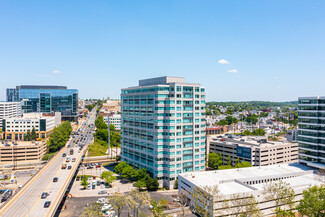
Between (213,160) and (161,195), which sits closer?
(161,195)

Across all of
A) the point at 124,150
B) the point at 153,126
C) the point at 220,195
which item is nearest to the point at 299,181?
the point at 220,195

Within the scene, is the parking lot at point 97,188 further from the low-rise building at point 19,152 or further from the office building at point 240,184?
the low-rise building at point 19,152

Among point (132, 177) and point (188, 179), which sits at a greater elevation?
point (188, 179)

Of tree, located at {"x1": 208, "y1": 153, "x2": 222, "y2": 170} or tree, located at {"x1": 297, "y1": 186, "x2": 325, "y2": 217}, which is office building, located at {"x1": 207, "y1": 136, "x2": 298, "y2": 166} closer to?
tree, located at {"x1": 208, "y1": 153, "x2": 222, "y2": 170}

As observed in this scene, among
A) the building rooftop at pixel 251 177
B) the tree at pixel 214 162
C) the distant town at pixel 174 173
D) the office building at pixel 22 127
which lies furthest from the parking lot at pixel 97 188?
the office building at pixel 22 127

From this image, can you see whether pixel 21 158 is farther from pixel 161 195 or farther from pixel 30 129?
pixel 161 195

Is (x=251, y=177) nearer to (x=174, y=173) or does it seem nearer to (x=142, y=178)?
(x=174, y=173)

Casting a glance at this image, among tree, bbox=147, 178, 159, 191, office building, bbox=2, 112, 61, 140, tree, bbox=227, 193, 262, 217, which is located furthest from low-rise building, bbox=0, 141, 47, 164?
tree, bbox=227, 193, 262, 217

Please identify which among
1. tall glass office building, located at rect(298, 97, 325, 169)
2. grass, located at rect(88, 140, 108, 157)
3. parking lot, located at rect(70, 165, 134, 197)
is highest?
tall glass office building, located at rect(298, 97, 325, 169)
